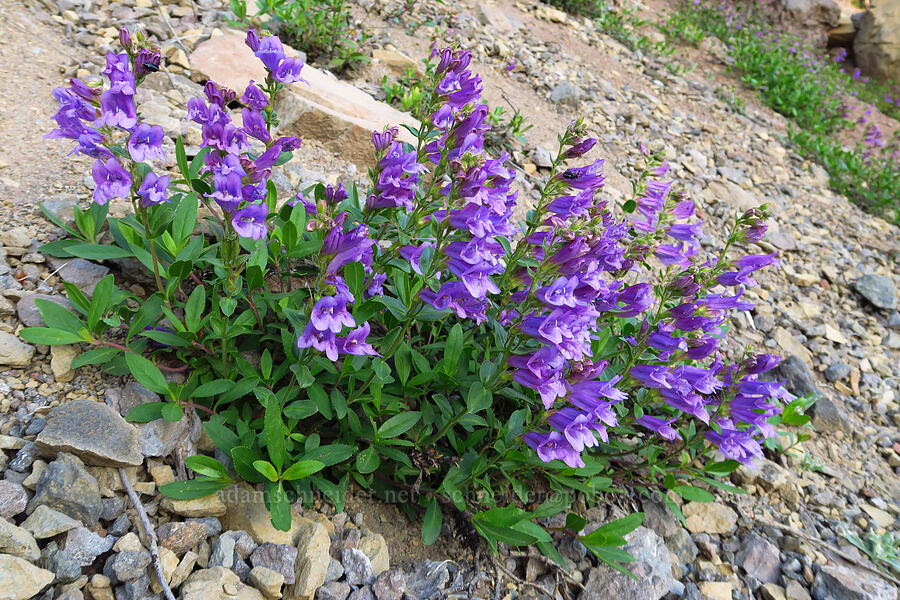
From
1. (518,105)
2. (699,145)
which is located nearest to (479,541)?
(518,105)

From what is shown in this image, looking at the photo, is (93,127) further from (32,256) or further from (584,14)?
(584,14)

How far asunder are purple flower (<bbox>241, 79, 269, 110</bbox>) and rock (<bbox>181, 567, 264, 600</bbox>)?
7.28 ft

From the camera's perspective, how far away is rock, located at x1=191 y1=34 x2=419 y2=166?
16.9ft

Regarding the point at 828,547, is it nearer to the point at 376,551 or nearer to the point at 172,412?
the point at 376,551

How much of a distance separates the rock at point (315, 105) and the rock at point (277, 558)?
320 cm

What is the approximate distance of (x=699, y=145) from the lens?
27.7 feet

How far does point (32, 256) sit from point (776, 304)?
6.37m

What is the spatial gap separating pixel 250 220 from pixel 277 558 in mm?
1540

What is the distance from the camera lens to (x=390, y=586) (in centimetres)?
296

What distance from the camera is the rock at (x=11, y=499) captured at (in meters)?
2.42

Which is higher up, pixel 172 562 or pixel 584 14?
pixel 584 14

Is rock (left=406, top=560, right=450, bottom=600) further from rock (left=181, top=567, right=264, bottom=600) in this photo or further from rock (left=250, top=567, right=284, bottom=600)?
rock (left=181, top=567, right=264, bottom=600)

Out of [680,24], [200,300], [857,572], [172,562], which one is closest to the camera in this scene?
[172,562]

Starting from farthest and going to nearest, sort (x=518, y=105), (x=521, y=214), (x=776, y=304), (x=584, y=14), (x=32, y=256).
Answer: (x=584, y=14), (x=518, y=105), (x=776, y=304), (x=521, y=214), (x=32, y=256)
